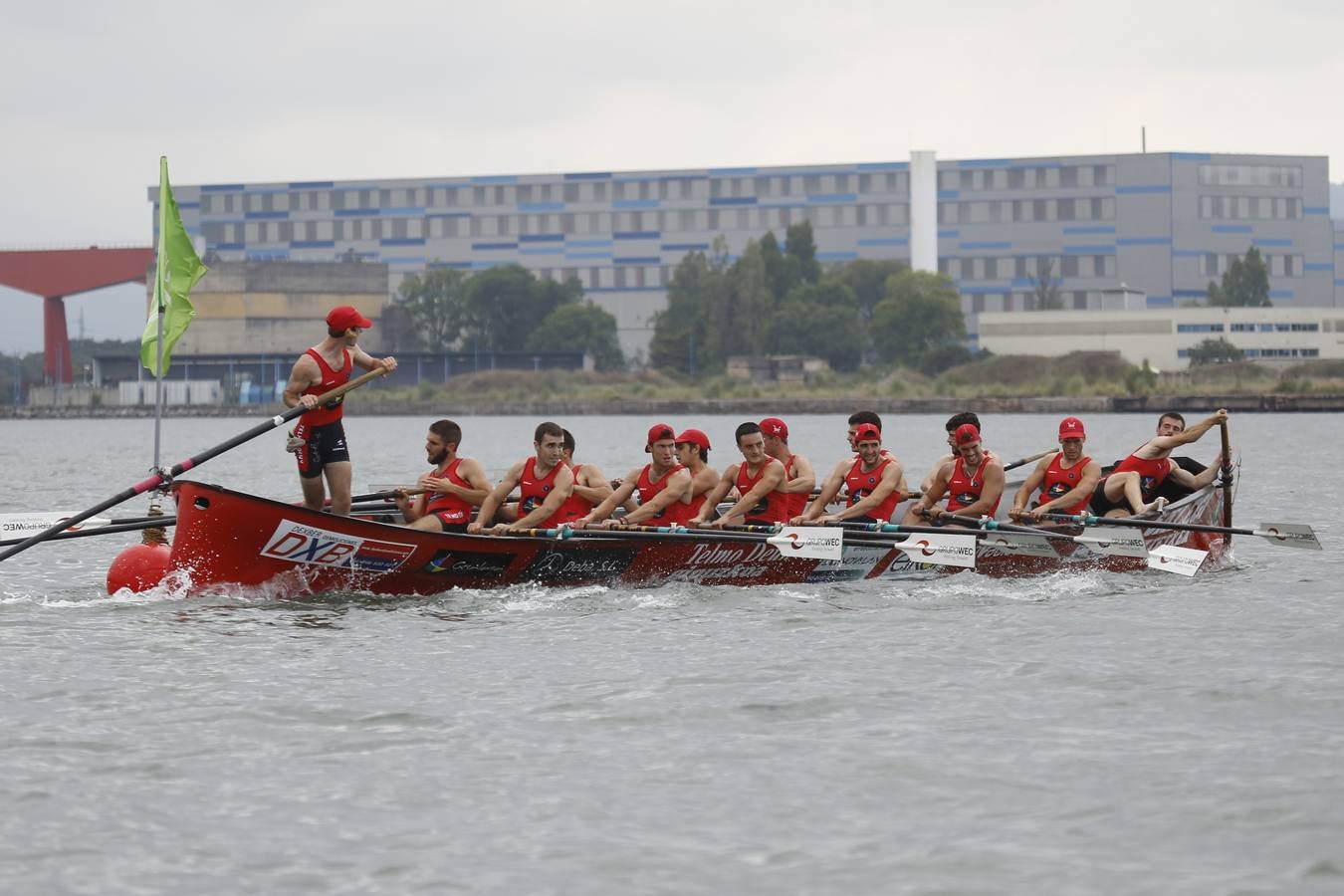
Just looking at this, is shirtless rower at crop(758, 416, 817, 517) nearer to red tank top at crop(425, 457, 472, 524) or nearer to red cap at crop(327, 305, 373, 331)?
red tank top at crop(425, 457, 472, 524)

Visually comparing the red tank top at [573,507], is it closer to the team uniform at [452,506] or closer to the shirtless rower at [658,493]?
the shirtless rower at [658,493]

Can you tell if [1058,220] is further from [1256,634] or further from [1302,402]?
[1256,634]

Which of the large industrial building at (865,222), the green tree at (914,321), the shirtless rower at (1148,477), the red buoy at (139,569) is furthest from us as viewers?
the large industrial building at (865,222)

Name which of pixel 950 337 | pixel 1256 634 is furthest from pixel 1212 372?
pixel 1256 634

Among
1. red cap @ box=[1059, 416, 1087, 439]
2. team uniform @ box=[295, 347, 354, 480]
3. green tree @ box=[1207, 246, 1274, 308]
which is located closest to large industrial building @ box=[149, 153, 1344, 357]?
green tree @ box=[1207, 246, 1274, 308]

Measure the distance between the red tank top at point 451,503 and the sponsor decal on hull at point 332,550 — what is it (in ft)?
4.21

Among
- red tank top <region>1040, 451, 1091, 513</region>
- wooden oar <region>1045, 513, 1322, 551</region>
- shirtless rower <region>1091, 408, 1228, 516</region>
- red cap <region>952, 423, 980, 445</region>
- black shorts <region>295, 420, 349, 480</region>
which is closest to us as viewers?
black shorts <region>295, 420, 349, 480</region>

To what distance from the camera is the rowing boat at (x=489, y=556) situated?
52.6 ft

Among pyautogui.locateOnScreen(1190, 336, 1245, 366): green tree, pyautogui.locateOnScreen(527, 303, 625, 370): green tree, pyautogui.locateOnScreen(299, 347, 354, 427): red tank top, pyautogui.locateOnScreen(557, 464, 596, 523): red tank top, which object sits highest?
pyautogui.locateOnScreen(527, 303, 625, 370): green tree

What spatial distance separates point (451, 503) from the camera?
18.0 m

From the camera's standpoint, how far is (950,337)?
12138cm

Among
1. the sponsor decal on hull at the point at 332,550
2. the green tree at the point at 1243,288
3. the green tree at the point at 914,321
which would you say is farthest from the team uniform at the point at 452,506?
the green tree at the point at 1243,288

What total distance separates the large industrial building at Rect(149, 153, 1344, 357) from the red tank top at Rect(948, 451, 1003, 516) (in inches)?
4299

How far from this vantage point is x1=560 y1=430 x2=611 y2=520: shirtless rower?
18.2 meters
